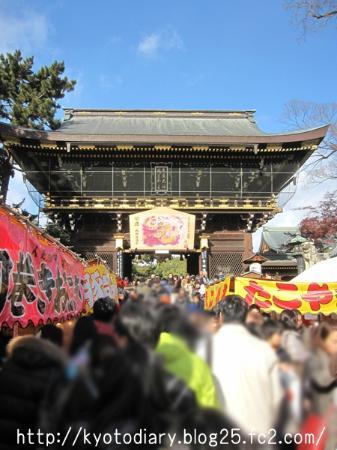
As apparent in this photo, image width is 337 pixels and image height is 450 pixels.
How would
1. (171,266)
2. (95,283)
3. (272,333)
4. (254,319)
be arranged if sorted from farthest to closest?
(171,266)
(95,283)
(254,319)
(272,333)

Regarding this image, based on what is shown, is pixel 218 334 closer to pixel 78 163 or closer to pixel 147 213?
pixel 147 213

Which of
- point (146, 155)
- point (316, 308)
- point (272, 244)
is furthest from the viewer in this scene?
point (272, 244)

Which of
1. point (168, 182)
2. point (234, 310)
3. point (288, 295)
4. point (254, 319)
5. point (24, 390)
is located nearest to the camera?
point (24, 390)

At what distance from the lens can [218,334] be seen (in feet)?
6.69

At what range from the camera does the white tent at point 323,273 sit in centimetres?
838

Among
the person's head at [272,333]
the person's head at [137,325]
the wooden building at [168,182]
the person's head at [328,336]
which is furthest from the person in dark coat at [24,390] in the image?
the wooden building at [168,182]

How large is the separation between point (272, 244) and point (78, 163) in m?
22.1

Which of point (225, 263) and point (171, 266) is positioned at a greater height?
point (225, 263)

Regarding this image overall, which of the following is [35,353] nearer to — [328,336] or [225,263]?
[328,336]

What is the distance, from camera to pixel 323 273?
8.65m

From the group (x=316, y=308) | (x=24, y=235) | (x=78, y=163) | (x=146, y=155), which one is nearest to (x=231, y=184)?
(x=146, y=155)

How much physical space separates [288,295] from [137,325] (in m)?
7.01

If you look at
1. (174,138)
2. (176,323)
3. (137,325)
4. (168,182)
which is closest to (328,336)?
(176,323)

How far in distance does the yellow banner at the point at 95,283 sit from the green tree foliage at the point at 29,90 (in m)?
14.0
